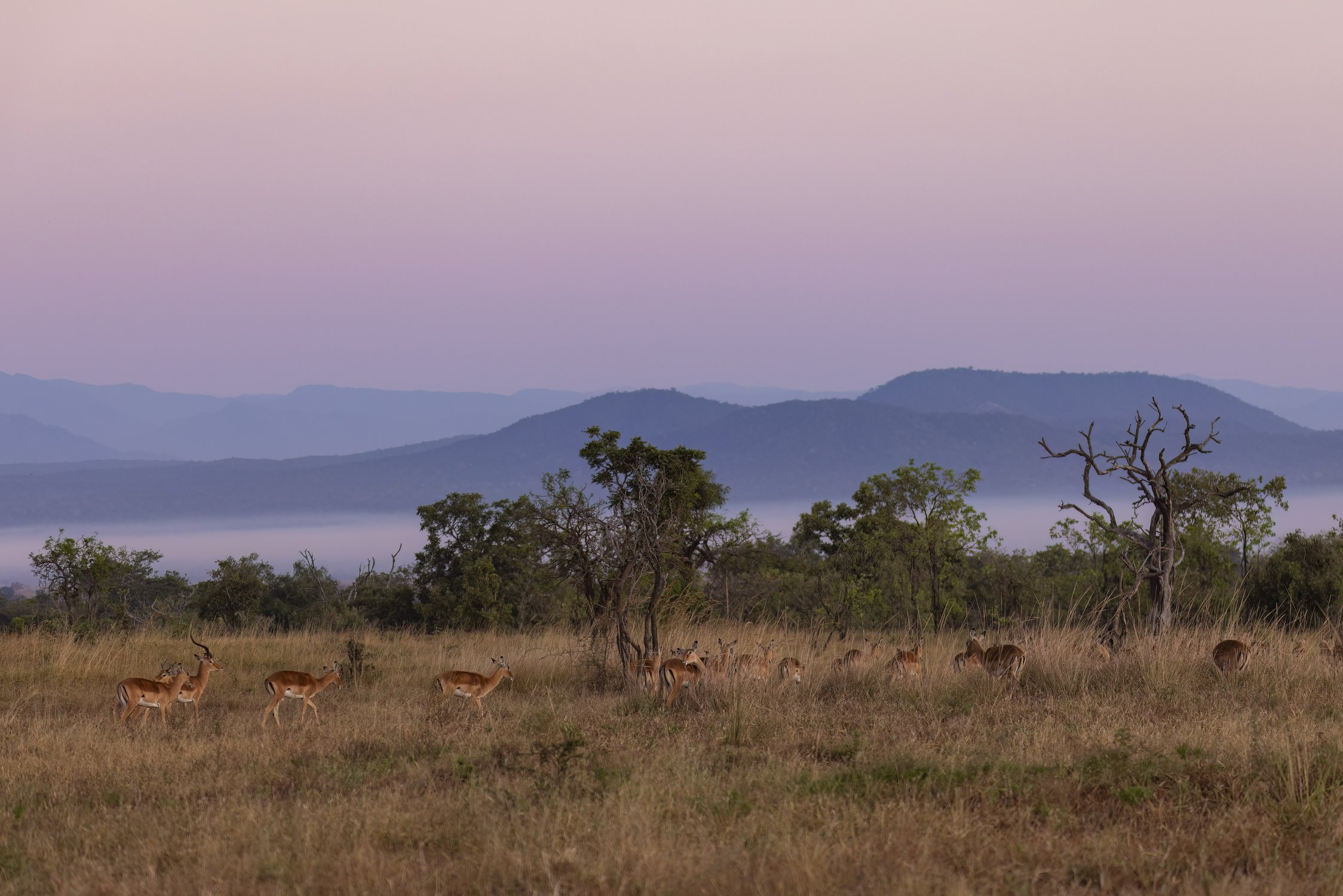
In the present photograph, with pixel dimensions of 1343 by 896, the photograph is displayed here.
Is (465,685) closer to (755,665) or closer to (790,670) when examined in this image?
(755,665)

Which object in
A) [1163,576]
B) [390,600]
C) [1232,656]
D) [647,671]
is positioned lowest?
[390,600]

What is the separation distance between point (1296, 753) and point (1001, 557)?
3291 cm

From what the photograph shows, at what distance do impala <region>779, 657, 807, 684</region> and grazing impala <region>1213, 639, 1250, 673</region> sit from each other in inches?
189

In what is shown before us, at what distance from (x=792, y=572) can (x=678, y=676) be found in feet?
64.0

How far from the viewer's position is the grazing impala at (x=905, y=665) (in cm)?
1290

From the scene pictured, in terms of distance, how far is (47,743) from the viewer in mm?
10188

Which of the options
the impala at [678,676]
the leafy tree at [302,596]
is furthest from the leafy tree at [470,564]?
the impala at [678,676]

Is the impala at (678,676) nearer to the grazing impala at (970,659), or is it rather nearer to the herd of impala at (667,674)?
the herd of impala at (667,674)

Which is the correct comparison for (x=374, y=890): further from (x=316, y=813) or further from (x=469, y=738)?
(x=469, y=738)

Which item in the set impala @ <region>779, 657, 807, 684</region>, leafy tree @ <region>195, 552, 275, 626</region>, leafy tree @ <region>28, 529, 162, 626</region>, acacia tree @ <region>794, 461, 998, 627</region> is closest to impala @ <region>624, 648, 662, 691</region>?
impala @ <region>779, 657, 807, 684</region>

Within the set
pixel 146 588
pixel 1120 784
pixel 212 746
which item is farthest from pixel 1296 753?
pixel 146 588

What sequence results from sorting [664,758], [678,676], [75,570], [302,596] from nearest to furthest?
[664,758] < [678,676] < [75,570] < [302,596]

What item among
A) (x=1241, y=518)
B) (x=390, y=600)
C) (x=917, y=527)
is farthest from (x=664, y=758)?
(x=1241, y=518)

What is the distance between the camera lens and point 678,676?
11844 millimetres
